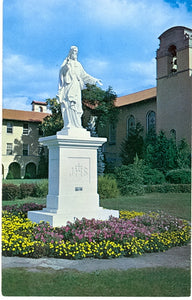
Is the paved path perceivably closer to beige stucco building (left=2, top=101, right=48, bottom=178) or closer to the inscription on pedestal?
the inscription on pedestal

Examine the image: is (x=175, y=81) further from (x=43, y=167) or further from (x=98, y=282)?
(x=98, y=282)

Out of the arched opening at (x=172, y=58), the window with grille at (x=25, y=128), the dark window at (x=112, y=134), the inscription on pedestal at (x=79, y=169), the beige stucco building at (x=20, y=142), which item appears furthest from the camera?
the window with grille at (x=25, y=128)

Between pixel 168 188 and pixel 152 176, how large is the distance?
80.3 inches

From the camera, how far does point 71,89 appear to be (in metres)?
9.23

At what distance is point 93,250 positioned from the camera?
6676mm

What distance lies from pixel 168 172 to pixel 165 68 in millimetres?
9935

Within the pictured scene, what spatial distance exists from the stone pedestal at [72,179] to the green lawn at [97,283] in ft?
9.14

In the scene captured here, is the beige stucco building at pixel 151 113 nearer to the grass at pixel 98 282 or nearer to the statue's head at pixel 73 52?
the statue's head at pixel 73 52

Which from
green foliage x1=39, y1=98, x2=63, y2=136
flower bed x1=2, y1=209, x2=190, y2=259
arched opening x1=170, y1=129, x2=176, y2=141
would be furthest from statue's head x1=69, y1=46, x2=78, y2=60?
green foliage x1=39, y1=98, x2=63, y2=136

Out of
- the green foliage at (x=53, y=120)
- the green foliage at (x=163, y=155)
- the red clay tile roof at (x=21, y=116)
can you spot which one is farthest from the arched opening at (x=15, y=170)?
the green foliage at (x=163, y=155)

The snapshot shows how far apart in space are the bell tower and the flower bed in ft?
62.1

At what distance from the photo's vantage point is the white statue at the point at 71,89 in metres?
9.18

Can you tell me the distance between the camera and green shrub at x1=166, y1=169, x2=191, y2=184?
21.7 m

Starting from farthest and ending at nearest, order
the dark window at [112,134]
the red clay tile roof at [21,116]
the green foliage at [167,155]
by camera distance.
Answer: the red clay tile roof at [21,116], the dark window at [112,134], the green foliage at [167,155]
